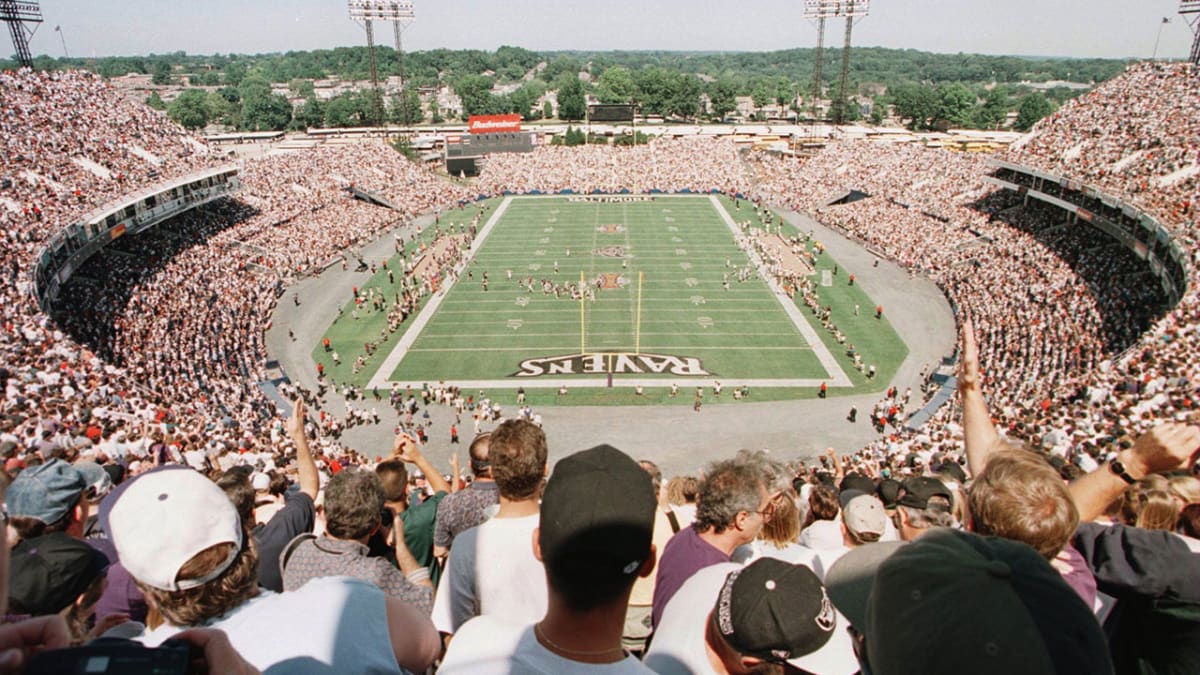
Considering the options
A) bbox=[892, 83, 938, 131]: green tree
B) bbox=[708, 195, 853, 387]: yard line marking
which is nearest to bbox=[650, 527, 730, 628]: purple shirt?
bbox=[708, 195, 853, 387]: yard line marking

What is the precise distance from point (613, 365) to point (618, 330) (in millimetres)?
3993

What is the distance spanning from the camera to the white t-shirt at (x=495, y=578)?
3.66m

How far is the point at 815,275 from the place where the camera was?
4059cm

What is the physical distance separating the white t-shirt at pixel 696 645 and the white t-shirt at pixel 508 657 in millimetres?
794

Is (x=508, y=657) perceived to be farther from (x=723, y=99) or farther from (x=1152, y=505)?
(x=723, y=99)


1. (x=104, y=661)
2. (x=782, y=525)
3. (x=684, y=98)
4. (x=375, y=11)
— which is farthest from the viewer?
(x=684, y=98)

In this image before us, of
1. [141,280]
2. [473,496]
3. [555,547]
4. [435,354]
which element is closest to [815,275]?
[435,354]

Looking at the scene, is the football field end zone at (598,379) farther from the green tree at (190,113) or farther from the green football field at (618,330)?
the green tree at (190,113)

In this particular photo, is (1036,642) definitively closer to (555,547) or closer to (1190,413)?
(555,547)

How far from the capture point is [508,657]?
2.41 m

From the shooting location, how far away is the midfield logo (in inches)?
1128

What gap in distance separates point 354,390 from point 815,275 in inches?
1024

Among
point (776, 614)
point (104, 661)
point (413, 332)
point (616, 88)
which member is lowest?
point (413, 332)

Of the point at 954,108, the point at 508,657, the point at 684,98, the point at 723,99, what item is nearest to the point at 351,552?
the point at 508,657
